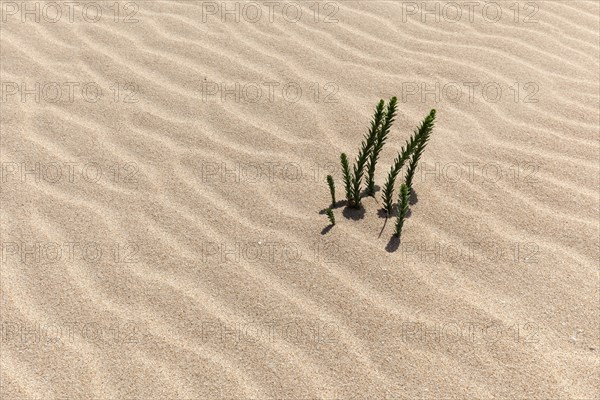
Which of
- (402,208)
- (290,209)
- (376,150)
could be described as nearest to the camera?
(402,208)

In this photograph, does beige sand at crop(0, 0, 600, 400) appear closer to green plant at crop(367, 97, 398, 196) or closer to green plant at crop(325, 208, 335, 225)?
green plant at crop(325, 208, 335, 225)

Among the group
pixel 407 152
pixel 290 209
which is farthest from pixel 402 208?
pixel 290 209

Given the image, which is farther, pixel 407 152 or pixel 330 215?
pixel 330 215

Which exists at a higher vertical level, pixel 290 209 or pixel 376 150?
pixel 376 150

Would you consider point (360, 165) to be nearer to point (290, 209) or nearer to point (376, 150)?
point (376, 150)

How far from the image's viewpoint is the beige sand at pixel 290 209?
238cm

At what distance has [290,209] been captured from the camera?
304 cm

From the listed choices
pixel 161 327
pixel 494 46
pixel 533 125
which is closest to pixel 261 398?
pixel 161 327

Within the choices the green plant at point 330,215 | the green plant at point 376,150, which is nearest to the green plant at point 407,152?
the green plant at point 376,150

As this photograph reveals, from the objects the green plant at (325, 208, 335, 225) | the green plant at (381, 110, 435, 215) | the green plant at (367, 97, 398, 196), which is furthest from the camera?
the green plant at (325, 208, 335, 225)

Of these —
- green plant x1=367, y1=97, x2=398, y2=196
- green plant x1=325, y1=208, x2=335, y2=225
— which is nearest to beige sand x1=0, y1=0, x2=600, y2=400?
green plant x1=325, y1=208, x2=335, y2=225

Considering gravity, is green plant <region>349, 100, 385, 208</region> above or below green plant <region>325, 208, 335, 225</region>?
above

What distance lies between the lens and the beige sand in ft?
7.82

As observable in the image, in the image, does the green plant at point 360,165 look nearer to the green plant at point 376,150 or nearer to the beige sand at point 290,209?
the green plant at point 376,150
